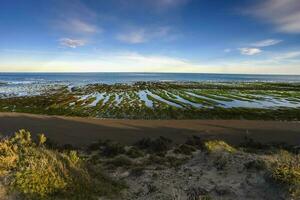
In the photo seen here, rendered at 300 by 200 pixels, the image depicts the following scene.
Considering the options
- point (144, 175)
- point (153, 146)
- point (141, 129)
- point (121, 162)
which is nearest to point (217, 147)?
point (153, 146)

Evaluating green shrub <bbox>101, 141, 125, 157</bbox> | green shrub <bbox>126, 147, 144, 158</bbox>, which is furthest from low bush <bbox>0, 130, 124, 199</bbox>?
green shrub <bbox>101, 141, 125, 157</bbox>

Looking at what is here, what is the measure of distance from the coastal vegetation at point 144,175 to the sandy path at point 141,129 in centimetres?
573

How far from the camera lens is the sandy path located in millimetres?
17562

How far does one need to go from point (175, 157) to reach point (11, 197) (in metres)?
7.42

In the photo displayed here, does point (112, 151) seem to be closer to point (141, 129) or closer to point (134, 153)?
point (134, 153)

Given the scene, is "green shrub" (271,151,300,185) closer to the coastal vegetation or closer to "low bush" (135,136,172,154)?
the coastal vegetation

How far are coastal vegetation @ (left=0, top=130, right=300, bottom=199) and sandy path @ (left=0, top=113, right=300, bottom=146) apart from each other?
226 inches

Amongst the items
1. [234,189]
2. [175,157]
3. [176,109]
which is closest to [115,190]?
[234,189]

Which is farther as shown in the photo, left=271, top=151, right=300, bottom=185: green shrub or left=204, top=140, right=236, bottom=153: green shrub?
left=204, top=140, right=236, bottom=153: green shrub

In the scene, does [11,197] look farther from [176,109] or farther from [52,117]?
[176,109]

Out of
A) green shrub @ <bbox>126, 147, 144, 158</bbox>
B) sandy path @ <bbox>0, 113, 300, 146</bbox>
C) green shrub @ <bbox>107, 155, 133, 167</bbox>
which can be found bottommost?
sandy path @ <bbox>0, 113, 300, 146</bbox>

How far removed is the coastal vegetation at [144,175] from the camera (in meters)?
7.08

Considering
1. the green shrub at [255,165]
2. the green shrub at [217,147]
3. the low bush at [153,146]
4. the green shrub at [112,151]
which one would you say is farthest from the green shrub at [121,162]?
the green shrub at [255,165]

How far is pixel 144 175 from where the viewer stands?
32.7ft
